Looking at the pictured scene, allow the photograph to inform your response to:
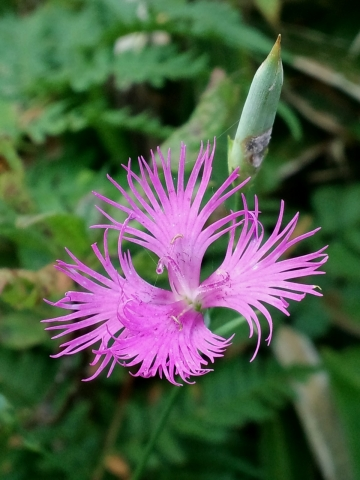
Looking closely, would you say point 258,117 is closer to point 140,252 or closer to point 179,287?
point 179,287

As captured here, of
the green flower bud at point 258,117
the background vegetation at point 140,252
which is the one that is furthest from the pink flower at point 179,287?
the background vegetation at point 140,252

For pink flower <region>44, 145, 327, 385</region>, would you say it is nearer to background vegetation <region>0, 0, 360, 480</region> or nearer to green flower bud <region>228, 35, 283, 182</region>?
green flower bud <region>228, 35, 283, 182</region>

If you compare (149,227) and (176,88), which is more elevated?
(176,88)

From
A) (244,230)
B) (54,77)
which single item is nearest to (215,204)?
(244,230)

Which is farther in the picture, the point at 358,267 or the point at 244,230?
the point at 358,267

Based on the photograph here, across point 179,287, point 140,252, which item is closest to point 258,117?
point 179,287

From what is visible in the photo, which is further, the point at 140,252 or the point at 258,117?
the point at 140,252

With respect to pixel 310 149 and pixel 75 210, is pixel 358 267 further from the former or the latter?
pixel 75 210
